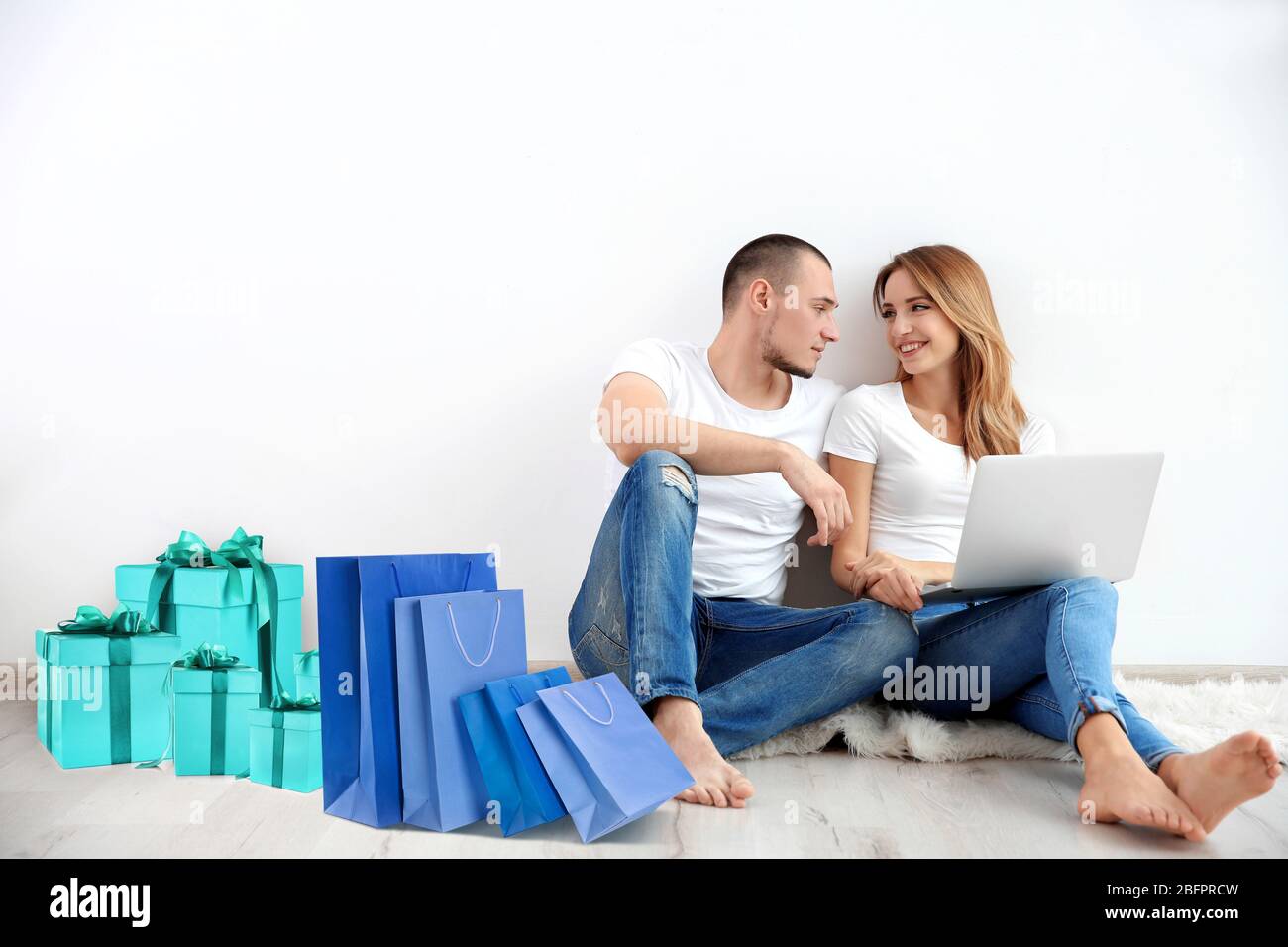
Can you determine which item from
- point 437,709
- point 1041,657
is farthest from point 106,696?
point 1041,657

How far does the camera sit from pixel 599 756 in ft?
4.38

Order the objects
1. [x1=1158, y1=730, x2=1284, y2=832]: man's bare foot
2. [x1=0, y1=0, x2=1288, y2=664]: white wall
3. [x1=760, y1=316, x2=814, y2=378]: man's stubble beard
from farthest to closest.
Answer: [x1=0, y1=0, x2=1288, y2=664]: white wall, [x1=760, y1=316, x2=814, y2=378]: man's stubble beard, [x1=1158, y1=730, x2=1284, y2=832]: man's bare foot

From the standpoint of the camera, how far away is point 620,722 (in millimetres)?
1398

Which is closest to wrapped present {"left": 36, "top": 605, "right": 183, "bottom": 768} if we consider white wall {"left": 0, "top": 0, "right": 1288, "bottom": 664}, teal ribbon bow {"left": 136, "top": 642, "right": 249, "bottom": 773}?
teal ribbon bow {"left": 136, "top": 642, "right": 249, "bottom": 773}

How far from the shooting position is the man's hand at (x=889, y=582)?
167 centimetres

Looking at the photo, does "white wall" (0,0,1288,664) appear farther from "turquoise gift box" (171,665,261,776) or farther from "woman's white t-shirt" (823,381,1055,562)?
"turquoise gift box" (171,665,261,776)

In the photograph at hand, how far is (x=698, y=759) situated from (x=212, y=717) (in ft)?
2.66

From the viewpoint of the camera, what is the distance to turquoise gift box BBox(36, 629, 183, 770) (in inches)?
67.4

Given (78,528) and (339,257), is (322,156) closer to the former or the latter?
(339,257)

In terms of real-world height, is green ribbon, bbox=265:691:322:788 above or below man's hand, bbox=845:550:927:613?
below

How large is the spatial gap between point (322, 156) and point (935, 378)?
4.87ft

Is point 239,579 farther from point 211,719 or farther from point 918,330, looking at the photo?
point 918,330

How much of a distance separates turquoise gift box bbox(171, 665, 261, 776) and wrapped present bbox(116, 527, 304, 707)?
0.28m

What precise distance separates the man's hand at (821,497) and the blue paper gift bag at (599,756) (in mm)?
444
